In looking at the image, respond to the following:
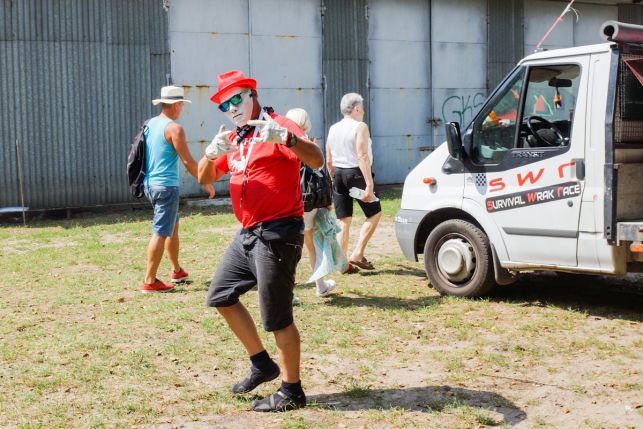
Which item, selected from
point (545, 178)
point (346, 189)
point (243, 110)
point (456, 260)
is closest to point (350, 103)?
point (346, 189)

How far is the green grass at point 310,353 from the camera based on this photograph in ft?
17.3

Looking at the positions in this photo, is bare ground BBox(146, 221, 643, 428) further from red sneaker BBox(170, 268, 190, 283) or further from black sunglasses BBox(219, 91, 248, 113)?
red sneaker BBox(170, 268, 190, 283)

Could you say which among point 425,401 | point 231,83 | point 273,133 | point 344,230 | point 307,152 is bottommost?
point 425,401

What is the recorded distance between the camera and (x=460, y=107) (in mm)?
19594

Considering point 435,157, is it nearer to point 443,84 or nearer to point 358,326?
point 358,326

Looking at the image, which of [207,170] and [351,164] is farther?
[351,164]

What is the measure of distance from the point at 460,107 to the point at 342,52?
326cm

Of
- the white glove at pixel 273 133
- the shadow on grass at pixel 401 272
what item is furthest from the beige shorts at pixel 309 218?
the white glove at pixel 273 133

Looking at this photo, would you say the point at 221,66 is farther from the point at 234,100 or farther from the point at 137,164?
the point at 234,100

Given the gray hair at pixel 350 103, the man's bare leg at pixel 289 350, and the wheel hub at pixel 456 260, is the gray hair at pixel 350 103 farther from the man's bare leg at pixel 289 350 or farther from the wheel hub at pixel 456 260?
the man's bare leg at pixel 289 350

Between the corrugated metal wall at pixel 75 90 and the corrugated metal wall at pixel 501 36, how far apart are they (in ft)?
25.3

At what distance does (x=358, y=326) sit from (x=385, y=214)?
7.52 meters

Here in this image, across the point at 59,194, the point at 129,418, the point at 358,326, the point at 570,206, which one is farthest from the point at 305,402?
the point at 59,194

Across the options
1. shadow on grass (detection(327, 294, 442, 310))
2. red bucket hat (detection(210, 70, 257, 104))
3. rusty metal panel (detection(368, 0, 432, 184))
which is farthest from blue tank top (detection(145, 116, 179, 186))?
rusty metal panel (detection(368, 0, 432, 184))
